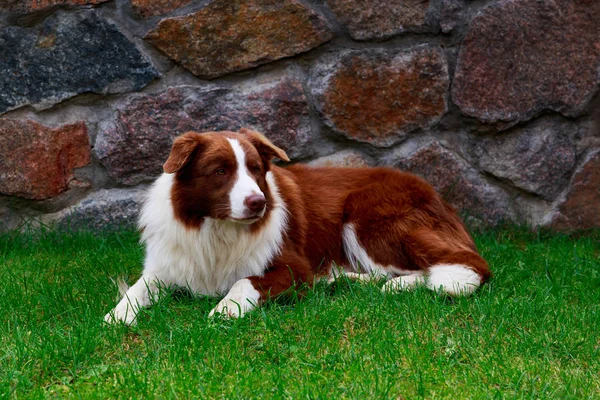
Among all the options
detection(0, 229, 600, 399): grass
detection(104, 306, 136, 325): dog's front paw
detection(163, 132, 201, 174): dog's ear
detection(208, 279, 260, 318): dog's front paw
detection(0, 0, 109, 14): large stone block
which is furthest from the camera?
detection(0, 0, 109, 14): large stone block

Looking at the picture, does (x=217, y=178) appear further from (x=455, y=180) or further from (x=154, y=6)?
(x=455, y=180)

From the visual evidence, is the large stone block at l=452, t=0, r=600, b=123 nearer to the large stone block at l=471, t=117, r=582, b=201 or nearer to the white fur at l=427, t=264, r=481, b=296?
the large stone block at l=471, t=117, r=582, b=201

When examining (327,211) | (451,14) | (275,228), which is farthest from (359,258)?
(451,14)

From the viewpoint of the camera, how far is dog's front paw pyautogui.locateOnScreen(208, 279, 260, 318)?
12.0ft

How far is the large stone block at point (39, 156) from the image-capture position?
499cm

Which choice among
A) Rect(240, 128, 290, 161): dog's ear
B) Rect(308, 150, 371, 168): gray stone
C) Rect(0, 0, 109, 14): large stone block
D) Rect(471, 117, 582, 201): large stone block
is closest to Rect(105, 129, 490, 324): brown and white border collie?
Rect(240, 128, 290, 161): dog's ear

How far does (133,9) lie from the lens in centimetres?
493

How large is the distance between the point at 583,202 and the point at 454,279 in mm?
1755

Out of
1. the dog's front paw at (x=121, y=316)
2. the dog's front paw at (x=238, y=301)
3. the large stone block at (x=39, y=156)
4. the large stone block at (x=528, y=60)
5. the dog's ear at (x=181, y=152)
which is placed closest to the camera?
the dog's front paw at (x=121, y=316)

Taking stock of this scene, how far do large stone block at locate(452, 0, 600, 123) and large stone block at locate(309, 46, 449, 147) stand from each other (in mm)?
179

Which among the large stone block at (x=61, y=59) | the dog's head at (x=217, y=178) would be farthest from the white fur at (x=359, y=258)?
the large stone block at (x=61, y=59)

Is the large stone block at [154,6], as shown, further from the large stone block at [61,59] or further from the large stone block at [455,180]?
the large stone block at [455,180]

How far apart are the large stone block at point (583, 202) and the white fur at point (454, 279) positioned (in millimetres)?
1524

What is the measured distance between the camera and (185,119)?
5.05 m
